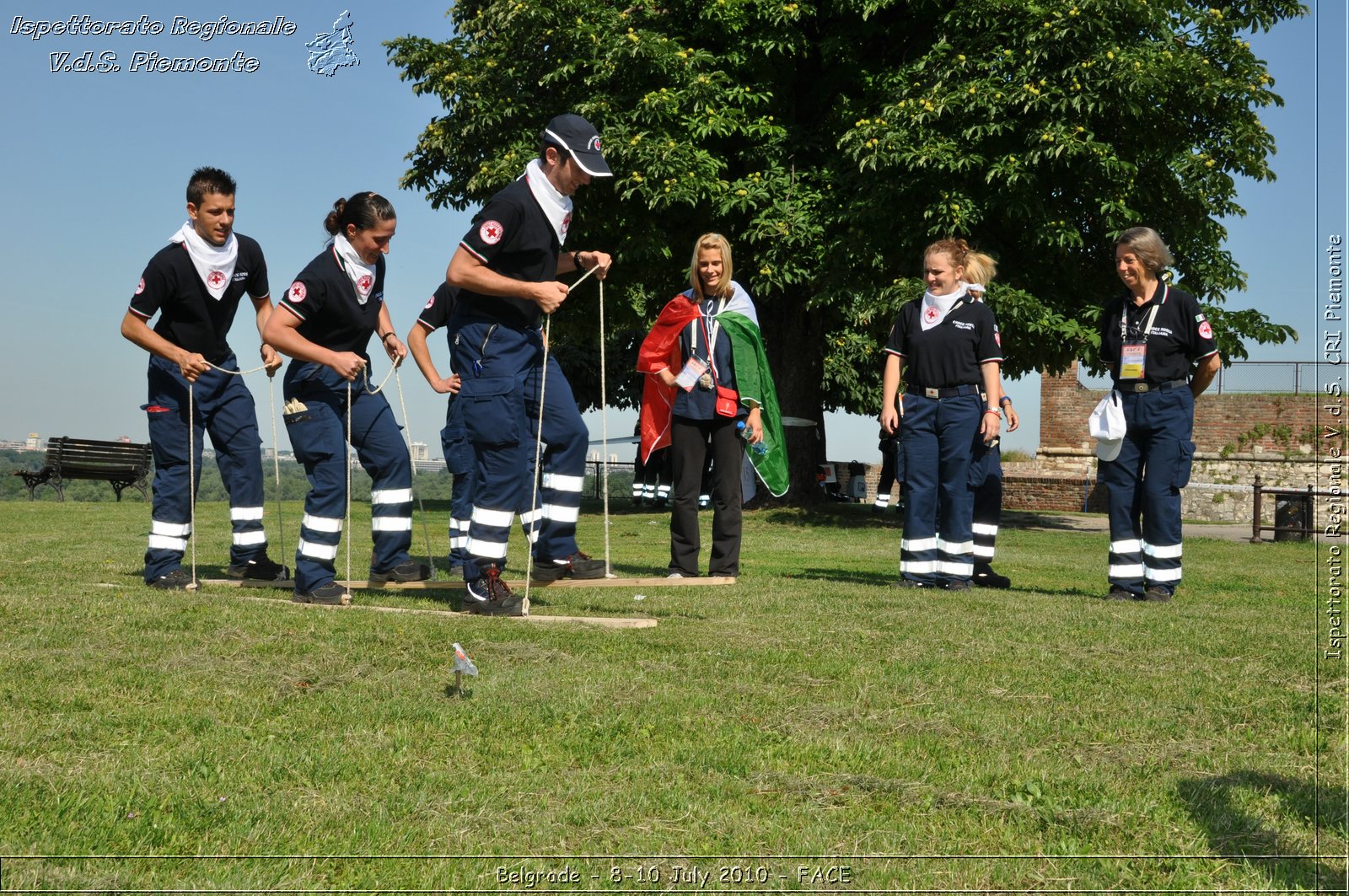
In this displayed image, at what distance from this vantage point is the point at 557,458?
7.44m

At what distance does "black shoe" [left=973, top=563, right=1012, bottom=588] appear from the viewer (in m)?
9.11

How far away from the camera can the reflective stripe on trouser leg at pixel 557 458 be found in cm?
717

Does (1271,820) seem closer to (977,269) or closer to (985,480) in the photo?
(985,480)

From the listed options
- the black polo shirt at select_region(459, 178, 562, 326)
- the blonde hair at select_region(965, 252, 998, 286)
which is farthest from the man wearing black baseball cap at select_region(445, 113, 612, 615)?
the blonde hair at select_region(965, 252, 998, 286)

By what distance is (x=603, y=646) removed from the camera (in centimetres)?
532

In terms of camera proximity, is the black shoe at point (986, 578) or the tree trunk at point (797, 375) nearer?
the black shoe at point (986, 578)

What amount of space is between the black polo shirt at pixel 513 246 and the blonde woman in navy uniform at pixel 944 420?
8.79 ft

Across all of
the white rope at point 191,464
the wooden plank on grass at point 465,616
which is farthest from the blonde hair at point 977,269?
the white rope at point 191,464

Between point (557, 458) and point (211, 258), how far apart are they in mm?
2346

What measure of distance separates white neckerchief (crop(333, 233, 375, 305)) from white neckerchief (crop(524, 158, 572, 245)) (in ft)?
4.06

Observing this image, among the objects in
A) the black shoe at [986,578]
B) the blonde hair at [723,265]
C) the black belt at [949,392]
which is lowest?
the black shoe at [986,578]

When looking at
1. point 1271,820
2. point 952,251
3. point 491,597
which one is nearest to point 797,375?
point 952,251

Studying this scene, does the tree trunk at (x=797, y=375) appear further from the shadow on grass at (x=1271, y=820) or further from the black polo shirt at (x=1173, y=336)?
the shadow on grass at (x=1271, y=820)

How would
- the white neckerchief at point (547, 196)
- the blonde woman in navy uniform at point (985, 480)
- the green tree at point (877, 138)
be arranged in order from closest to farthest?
the white neckerchief at point (547, 196), the blonde woman in navy uniform at point (985, 480), the green tree at point (877, 138)
